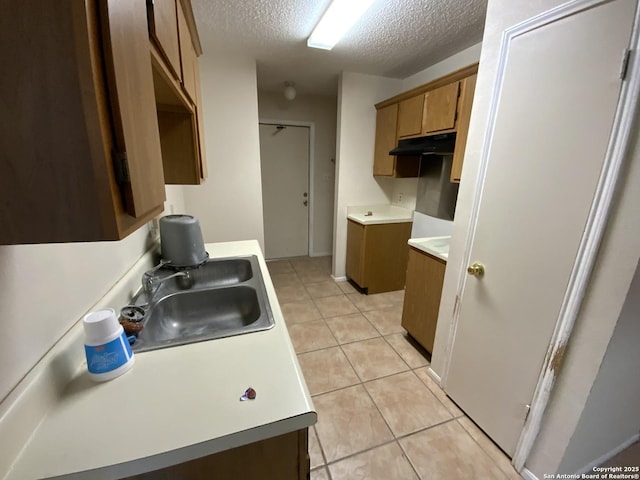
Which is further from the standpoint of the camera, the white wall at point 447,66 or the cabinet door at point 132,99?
the white wall at point 447,66

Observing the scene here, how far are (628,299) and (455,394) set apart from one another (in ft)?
3.44

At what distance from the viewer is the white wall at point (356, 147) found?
9.32ft

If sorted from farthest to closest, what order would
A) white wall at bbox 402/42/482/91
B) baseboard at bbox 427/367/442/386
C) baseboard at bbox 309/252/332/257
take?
baseboard at bbox 309/252/332/257
white wall at bbox 402/42/482/91
baseboard at bbox 427/367/442/386

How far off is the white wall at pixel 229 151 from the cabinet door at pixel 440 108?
1592 millimetres

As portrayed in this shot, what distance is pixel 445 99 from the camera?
205cm

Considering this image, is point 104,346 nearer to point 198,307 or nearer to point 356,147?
point 198,307

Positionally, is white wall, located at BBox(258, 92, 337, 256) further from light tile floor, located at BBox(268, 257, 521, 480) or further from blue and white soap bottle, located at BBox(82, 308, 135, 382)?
blue and white soap bottle, located at BBox(82, 308, 135, 382)

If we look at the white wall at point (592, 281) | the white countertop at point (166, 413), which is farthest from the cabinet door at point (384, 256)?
the white countertop at point (166, 413)

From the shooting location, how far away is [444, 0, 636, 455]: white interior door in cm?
89

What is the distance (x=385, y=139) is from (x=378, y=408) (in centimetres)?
249

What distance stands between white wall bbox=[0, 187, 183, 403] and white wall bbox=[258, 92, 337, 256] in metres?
3.19

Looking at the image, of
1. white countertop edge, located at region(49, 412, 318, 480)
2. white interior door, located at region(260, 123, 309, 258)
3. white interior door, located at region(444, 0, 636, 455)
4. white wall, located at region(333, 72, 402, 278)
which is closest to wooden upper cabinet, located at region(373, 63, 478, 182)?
white wall, located at region(333, 72, 402, 278)

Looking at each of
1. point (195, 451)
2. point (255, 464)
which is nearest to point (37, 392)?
point (195, 451)

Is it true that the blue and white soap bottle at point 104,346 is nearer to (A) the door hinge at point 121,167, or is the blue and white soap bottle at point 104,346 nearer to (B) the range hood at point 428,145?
(A) the door hinge at point 121,167
